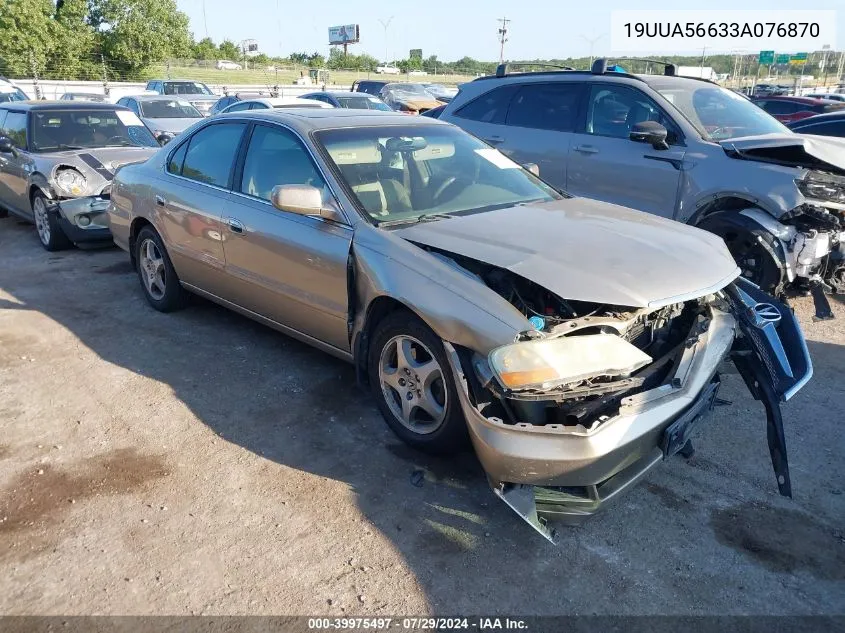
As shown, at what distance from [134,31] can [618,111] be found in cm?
4599

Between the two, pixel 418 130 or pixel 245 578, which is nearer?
pixel 245 578

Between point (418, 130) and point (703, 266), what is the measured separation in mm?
2068

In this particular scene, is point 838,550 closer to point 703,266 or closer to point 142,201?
point 703,266

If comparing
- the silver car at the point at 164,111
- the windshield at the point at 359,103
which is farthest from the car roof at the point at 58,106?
the windshield at the point at 359,103

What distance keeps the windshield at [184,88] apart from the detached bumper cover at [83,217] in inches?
688

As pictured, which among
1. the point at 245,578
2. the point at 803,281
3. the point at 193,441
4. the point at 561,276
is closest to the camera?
the point at 245,578

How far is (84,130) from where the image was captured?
8.39m

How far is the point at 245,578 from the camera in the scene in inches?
106

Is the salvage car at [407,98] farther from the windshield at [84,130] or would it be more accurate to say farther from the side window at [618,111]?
the side window at [618,111]

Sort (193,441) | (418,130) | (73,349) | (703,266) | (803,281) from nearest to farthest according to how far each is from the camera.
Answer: (703,266), (193,441), (418,130), (73,349), (803,281)

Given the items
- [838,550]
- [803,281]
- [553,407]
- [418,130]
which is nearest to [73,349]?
[418,130]

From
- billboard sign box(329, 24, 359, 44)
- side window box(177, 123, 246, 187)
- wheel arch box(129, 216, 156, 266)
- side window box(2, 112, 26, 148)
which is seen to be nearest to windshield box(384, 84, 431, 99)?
side window box(2, 112, 26, 148)

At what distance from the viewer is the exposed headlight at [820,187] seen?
5227mm

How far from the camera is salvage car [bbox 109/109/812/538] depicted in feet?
9.00
